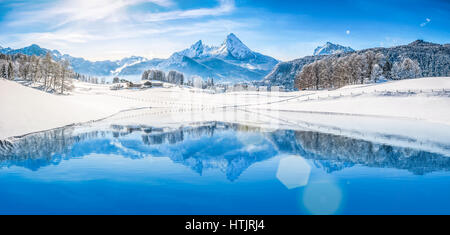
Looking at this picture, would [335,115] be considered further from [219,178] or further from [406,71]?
[406,71]

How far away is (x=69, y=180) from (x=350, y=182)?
45.6 ft

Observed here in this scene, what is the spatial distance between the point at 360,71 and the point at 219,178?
109509 mm

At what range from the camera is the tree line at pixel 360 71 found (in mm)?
107125

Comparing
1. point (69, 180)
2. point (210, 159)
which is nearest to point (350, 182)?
point (210, 159)

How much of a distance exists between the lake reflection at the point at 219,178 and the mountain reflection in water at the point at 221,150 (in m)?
0.07

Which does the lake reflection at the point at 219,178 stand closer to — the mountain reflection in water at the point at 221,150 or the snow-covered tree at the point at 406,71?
the mountain reflection in water at the point at 221,150

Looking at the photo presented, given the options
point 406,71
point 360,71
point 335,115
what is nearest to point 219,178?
point 335,115

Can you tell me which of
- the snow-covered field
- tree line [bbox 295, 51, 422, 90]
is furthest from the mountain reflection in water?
tree line [bbox 295, 51, 422, 90]

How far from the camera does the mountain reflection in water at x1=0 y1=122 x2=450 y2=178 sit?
17297 mm

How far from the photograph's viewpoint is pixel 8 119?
2722 cm

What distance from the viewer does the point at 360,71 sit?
109 m

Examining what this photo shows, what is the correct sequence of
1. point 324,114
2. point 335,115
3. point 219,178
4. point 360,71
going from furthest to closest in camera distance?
point 360,71
point 324,114
point 335,115
point 219,178

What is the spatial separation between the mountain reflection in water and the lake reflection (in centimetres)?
7

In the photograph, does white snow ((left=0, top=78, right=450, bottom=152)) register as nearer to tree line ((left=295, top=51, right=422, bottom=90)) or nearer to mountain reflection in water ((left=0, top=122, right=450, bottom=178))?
mountain reflection in water ((left=0, top=122, right=450, bottom=178))
